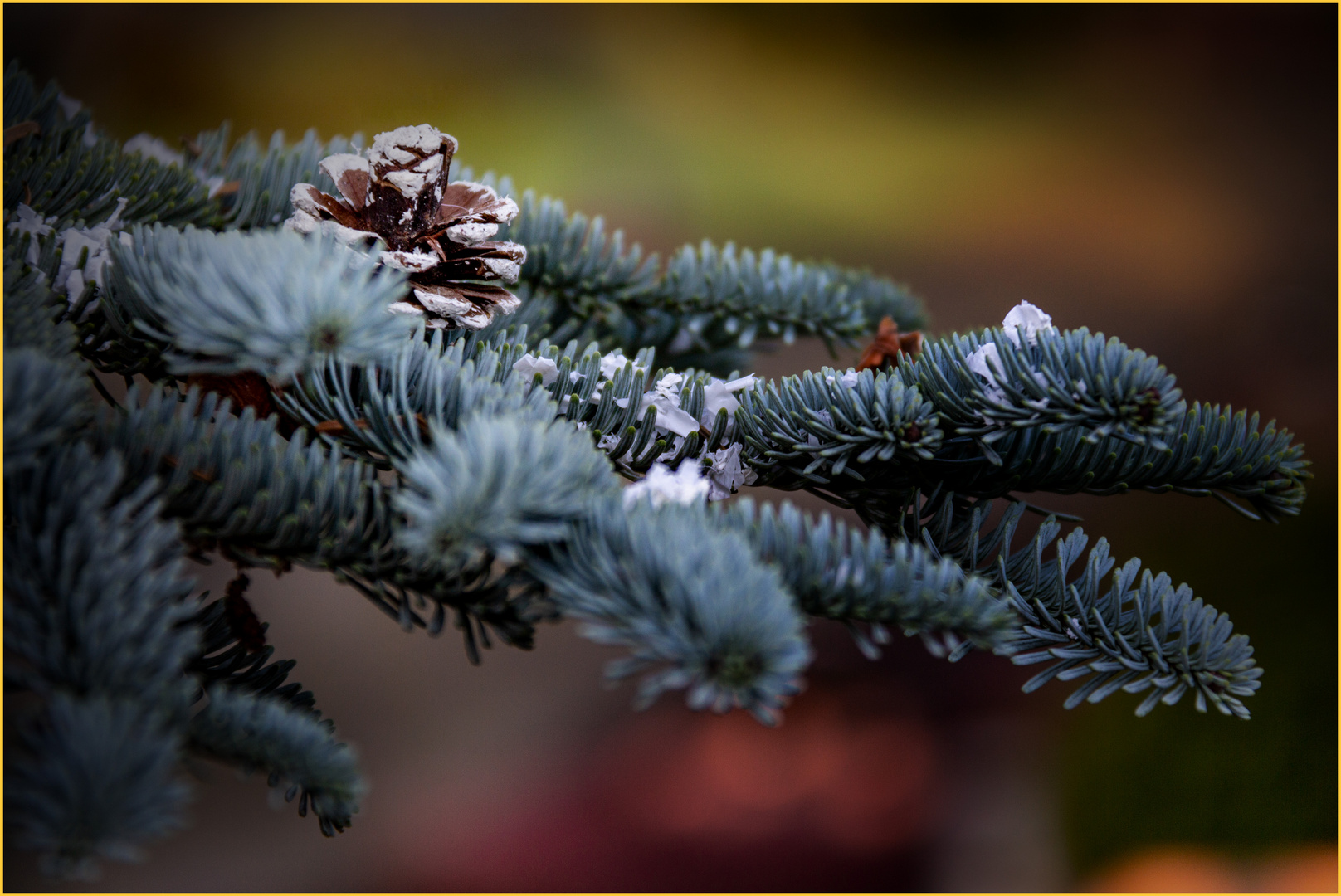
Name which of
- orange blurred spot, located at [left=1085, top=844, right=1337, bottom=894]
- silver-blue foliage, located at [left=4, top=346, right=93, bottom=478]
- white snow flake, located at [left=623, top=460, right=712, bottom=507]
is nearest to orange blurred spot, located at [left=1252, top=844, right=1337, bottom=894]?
orange blurred spot, located at [left=1085, top=844, right=1337, bottom=894]

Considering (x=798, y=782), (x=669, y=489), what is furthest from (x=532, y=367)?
(x=798, y=782)

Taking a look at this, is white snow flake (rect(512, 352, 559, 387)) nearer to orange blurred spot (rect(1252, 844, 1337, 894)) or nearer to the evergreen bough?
the evergreen bough

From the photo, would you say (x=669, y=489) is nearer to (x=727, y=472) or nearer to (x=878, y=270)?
(x=727, y=472)

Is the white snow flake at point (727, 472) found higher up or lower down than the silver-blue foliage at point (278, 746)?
higher up

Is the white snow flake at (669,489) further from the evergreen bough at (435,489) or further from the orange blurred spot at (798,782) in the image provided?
the orange blurred spot at (798,782)

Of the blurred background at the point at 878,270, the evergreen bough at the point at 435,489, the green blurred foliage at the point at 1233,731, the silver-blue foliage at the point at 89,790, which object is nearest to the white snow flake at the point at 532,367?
the evergreen bough at the point at 435,489

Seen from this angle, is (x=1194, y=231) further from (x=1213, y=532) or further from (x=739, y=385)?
(x=739, y=385)
